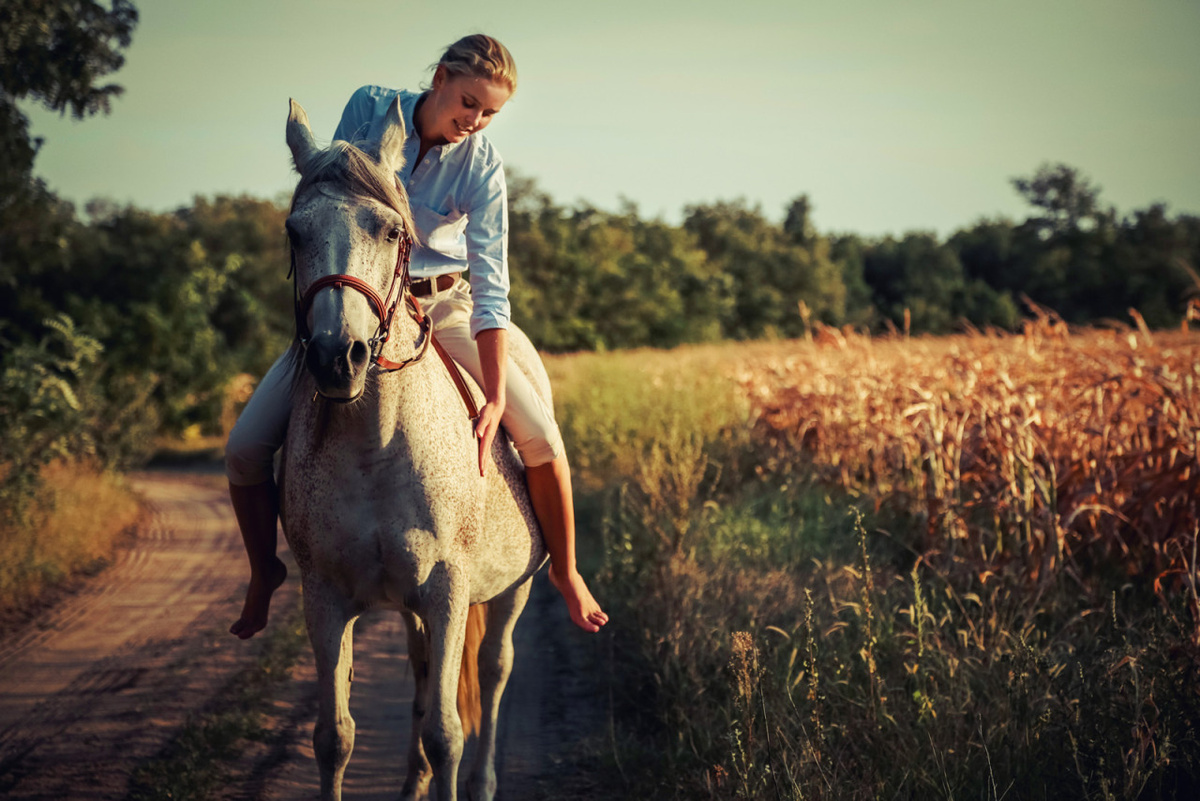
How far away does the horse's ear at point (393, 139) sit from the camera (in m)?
2.44

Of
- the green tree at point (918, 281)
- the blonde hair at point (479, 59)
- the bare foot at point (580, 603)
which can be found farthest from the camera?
the green tree at point (918, 281)

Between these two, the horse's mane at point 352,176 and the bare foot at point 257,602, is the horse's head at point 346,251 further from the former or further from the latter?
the bare foot at point 257,602

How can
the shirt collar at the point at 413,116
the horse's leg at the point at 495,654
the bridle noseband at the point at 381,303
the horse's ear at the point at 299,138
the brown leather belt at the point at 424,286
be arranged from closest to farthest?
the bridle noseband at the point at 381,303, the horse's ear at the point at 299,138, the shirt collar at the point at 413,116, the brown leather belt at the point at 424,286, the horse's leg at the point at 495,654

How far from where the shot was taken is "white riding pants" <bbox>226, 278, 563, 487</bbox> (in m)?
2.82

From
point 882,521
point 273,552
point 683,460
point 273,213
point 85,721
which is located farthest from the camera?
point 273,213

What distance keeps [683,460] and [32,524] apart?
6074 mm

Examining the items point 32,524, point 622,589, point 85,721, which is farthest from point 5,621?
point 622,589

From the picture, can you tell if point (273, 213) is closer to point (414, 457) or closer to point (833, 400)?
point (833, 400)

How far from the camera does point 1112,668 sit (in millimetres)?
2928

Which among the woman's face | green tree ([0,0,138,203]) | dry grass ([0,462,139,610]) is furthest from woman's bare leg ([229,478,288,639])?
green tree ([0,0,138,203])

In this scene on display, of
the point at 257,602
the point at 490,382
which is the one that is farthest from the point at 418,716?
the point at 490,382

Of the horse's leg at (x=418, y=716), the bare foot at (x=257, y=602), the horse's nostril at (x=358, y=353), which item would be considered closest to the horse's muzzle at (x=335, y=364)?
the horse's nostril at (x=358, y=353)

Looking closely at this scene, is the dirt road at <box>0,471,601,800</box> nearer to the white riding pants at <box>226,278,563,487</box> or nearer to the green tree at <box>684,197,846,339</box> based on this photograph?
the white riding pants at <box>226,278,563,487</box>

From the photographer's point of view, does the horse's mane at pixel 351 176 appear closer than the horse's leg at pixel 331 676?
Yes
